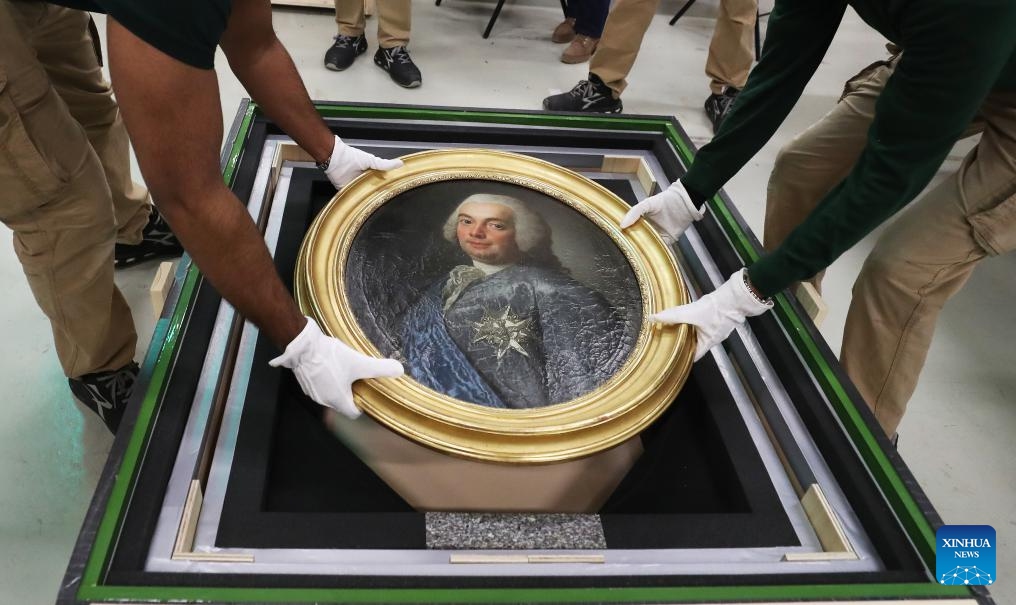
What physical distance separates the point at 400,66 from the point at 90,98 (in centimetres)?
190

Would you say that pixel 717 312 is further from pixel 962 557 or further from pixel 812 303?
pixel 962 557

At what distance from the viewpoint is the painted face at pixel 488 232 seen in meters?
1.52

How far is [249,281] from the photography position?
1142 millimetres

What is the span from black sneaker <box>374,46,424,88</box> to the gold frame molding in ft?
6.50

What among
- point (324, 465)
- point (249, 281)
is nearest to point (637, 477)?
point (324, 465)

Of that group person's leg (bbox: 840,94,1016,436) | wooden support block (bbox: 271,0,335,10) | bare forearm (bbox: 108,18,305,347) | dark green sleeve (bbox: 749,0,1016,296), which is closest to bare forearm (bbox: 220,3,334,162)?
bare forearm (bbox: 108,18,305,347)

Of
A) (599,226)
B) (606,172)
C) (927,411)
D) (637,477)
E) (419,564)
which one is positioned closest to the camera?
(419,564)

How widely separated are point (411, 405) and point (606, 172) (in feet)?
4.06

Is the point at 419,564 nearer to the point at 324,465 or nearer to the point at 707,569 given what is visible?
the point at 324,465

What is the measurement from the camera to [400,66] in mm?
3529

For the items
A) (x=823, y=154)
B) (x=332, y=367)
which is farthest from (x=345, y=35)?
(x=332, y=367)

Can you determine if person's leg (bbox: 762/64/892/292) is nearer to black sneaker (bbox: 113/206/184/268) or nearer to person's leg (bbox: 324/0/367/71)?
black sneaker (bbox: 113/206/184/268)

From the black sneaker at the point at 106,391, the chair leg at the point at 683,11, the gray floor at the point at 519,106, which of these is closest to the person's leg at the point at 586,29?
the gray floor at the point at 519,106

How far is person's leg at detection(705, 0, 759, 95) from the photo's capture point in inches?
131
